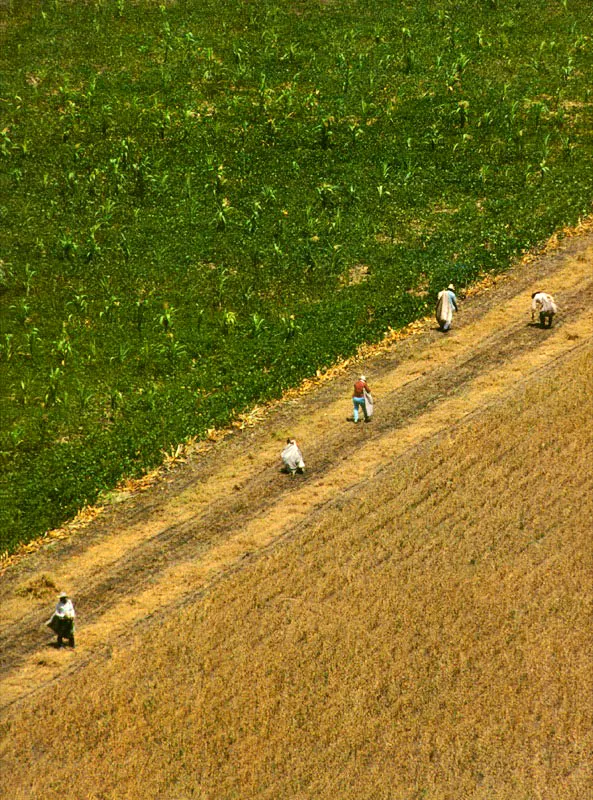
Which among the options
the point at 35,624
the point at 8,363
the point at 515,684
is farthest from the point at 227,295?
the point at 515,684

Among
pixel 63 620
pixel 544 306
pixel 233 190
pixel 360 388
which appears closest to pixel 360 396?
pixel 360 388

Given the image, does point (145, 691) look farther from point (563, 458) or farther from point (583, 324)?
point (583, 324)

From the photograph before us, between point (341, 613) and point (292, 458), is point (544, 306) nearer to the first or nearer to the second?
point (292, 458)

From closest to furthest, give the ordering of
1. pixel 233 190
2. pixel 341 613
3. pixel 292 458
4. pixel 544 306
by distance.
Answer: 1. pixel 341 613
2. pixel 292 458
3. pixel 544 306
4. pixel 233 190

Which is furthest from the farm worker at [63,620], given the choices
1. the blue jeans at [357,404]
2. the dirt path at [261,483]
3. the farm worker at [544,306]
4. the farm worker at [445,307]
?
the farm worker at [544,306]

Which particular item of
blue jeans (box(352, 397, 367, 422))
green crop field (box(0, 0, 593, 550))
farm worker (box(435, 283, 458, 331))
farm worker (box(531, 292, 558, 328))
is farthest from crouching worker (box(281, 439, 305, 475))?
farm worker (box(531, 292, 558, 328))

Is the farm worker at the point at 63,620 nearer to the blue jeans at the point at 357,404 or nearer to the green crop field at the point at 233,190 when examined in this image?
the green crop field at the point at 233,190

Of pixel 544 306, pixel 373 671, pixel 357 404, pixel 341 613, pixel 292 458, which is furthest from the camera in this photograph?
pixel 544 306
